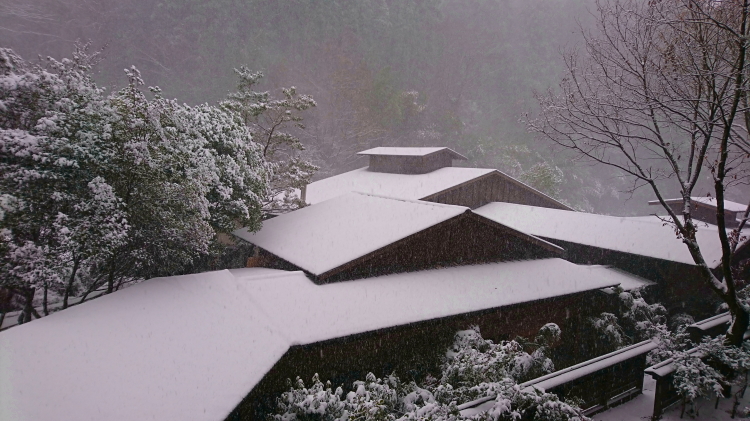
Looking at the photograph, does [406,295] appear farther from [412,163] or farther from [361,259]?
[412,163]

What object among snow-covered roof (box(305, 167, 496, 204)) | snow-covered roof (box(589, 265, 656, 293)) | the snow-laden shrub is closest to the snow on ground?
the snow-laden shrub

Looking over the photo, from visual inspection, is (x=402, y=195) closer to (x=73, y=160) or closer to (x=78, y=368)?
(x=73, y=160)

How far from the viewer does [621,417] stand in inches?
267

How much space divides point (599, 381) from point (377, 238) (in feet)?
17.5

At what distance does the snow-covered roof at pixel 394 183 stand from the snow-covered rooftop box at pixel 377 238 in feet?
21.1

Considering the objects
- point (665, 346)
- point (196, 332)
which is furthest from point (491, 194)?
point (196, 332)

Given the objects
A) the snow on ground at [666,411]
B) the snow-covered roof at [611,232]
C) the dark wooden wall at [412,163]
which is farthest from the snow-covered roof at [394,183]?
the snow on ground at [666,411]

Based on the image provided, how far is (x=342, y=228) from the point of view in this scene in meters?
12.0

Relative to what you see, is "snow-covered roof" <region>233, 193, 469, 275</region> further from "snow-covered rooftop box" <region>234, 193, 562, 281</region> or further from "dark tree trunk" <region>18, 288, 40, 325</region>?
"dark tree trunk" <region>18, 288, 40, 325</region>

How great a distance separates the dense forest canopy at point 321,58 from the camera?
40.6 meters

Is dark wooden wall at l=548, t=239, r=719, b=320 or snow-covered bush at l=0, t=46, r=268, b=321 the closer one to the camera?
snow-covered bush at l=0, t=46, r=268, b=321

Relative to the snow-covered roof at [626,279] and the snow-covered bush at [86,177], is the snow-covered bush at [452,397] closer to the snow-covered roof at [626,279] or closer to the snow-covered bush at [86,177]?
the snow-covered bush at [86,177]

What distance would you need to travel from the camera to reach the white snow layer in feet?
18.9

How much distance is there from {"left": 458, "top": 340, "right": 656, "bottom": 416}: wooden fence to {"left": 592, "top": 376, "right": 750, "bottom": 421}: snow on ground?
4.2 inches
